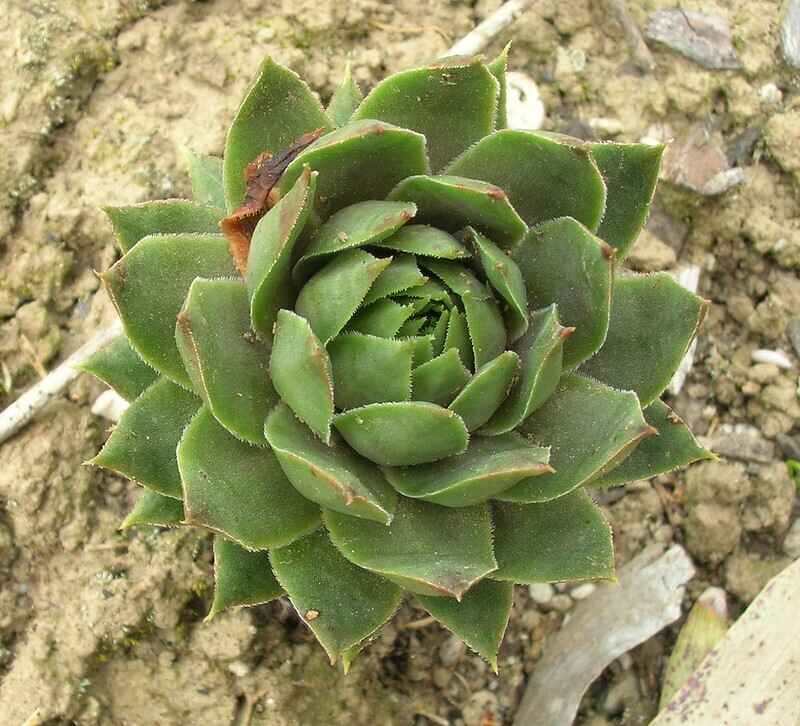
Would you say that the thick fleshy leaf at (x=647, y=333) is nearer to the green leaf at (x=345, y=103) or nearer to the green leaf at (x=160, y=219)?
the green leaf at (x=345, y=103)

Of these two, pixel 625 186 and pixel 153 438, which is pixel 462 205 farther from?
pixel 153 438

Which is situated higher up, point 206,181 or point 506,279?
point 206,181

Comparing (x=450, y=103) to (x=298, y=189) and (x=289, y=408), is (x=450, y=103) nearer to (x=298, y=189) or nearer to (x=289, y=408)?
(x=298, y=189)

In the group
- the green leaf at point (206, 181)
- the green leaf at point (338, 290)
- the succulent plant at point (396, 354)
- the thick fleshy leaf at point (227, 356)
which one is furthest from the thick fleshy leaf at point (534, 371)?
the green leaf at point (206, 181)

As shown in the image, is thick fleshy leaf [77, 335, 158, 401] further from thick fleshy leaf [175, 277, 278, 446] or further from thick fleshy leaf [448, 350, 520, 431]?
thick fleshy leaf [448, 350, 520, 431]

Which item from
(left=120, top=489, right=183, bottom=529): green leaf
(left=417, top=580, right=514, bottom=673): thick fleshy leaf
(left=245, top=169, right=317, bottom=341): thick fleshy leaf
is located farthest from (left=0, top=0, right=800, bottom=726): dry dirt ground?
(left=245, top=169, right=317, bottom=341): thick fleshy leaf

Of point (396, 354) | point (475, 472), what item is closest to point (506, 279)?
point (396, 354)
